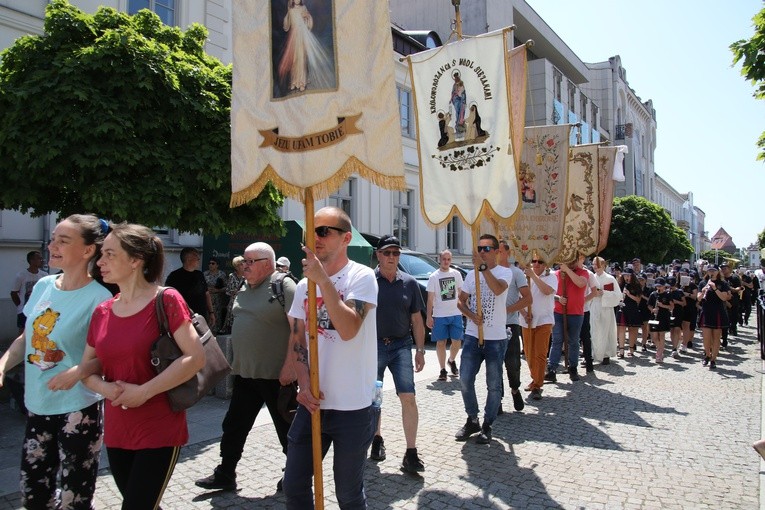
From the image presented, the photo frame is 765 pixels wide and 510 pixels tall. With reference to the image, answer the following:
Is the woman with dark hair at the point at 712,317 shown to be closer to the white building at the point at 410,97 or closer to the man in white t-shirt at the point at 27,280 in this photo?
the white building at the point at 410,97

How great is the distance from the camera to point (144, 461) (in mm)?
2539

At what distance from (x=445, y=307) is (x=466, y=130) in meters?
3.59

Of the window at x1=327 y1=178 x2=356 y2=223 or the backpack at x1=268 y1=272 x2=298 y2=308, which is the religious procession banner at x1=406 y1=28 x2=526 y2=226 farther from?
the window at x1=327 y1=178 x2=356 y2=223

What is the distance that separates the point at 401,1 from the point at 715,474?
36.0m

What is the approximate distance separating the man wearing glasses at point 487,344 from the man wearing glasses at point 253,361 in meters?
2.00

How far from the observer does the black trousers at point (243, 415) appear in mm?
4242

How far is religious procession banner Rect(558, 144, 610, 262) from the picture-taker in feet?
28.5

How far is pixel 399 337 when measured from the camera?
493 centimetres

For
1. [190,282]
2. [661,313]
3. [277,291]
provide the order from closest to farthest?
[277,291]
[190,282]
[661,313]

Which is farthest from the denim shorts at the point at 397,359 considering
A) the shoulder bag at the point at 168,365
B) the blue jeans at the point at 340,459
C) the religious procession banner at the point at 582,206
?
the religious procession banner at the point at 582,206

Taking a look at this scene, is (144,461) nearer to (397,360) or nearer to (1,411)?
(397,360)

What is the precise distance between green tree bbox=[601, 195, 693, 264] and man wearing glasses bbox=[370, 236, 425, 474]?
119ft

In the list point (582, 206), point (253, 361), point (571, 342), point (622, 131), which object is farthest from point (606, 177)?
point (622, 131)

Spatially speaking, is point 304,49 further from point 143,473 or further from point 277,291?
point 143,473
